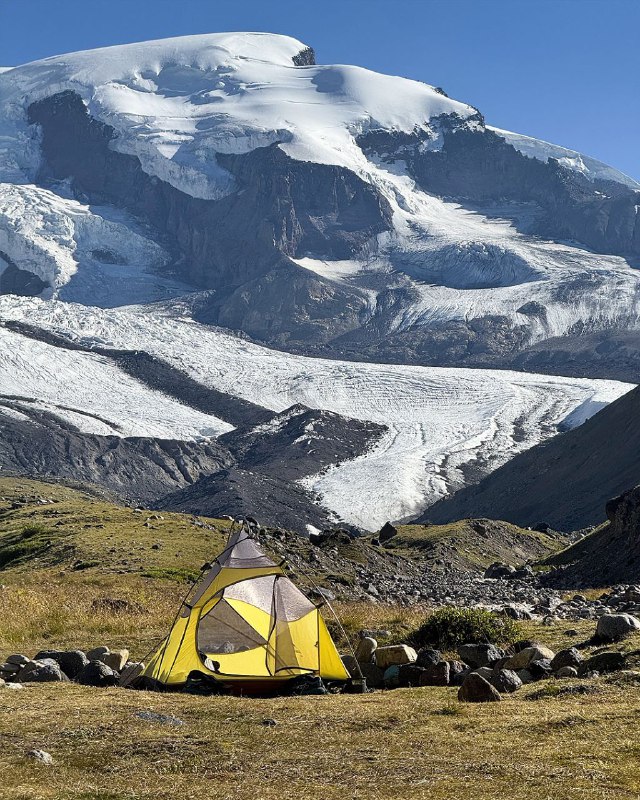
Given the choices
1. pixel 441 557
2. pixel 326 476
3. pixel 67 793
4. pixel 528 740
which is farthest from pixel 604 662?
pixel 326 476

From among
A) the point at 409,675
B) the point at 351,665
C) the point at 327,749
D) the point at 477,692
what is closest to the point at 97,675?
the point at 351,665

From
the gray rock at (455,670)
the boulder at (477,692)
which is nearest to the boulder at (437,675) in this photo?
the gray rock at (455,670)

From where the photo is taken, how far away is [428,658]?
64.6ft

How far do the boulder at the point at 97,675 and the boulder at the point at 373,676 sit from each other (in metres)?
4.52

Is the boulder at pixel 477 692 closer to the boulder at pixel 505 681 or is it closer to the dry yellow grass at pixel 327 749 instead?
the dry yellow grass at pixel 327 749

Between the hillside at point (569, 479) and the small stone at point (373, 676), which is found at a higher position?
the hillside at point (569, 479)

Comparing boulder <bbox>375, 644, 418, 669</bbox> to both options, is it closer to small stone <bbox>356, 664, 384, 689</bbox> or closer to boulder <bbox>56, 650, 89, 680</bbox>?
small stone <bbox>356, 664, 384, 689</bbox>

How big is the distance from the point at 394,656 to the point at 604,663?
13.6 ft

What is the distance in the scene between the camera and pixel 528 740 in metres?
13.2

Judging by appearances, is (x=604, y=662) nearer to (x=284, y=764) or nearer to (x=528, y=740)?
(x=528, y=740)

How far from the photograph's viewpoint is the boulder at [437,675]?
18.8m

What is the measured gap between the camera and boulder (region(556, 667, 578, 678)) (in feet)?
57.6

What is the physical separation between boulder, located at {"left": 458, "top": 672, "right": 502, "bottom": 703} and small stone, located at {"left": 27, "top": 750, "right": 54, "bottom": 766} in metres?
6.45

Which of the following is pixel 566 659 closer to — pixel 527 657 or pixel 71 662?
pixel 527 657
